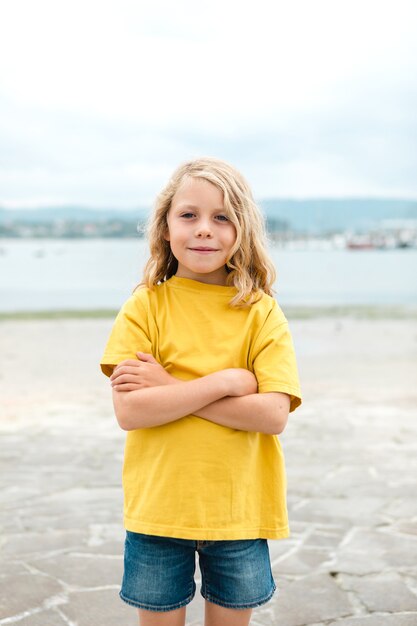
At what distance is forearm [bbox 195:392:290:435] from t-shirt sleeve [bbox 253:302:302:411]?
4cm

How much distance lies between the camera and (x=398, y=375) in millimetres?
11484

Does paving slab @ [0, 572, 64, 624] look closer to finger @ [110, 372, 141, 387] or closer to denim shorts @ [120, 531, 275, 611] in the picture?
denim shorts @ [120, 531, 275, 611]

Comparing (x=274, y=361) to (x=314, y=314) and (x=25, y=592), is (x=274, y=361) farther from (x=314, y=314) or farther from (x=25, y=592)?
(x=314, y=314)

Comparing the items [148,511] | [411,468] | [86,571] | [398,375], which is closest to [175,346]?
[148,511]

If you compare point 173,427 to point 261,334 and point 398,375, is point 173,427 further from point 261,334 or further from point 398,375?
point 398,375

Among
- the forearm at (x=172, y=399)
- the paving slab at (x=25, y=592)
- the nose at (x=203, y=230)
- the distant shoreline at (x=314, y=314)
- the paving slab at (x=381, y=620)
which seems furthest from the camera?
the distant shoreline at (x=314, y=314)

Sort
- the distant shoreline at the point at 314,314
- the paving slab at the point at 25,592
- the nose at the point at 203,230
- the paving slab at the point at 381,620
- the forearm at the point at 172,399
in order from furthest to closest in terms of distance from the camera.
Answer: the distant shoreline at the point at 314,314, the paving slab at the point at 25,592, the paving slab at the point at 381,620, the nose at the point at 203,230, the forearm at the point at 172,399

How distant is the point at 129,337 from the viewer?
8.21 ft

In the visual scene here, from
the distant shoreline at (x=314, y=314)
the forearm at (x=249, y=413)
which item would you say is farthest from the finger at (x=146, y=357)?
the distant shoreline at (x=314, y=314)

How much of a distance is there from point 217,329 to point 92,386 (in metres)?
8.09

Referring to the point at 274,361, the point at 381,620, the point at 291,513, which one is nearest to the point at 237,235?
the point at 274,361

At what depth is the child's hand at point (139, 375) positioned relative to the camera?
7.92 feet

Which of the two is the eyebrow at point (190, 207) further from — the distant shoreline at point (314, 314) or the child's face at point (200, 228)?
the distant shoreline at point (314, 314)

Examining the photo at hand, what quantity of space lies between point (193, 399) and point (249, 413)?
0.17 metres
